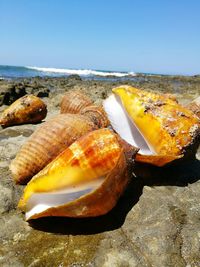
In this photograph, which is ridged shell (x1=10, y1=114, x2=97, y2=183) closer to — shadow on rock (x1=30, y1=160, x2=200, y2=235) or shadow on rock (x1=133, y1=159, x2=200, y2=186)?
shadow on rock (x1=30, y1=160, x2=200, y2=235)

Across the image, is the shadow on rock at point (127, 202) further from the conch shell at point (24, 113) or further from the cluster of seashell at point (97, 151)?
the conch shell at point (24, 113)

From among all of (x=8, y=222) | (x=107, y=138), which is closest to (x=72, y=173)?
(x=107, y=138)

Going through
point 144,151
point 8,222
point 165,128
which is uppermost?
point 165,128

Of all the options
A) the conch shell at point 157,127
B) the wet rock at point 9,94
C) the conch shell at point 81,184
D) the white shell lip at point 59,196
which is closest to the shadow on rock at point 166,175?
the conch shell at point 157,127

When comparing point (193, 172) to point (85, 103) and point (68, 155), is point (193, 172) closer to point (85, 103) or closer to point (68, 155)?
point (68, 155)

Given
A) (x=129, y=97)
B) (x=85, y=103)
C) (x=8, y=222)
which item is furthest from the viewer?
(x=85, y=103)

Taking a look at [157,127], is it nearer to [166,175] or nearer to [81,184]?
[166,175]

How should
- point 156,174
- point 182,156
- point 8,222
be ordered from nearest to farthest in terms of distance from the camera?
point 8,222 → point 182,156 → point 156,174

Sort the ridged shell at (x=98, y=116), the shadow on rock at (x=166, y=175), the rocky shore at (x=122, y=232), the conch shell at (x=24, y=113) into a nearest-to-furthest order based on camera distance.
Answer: the rocky shore at (x=122, y=232)
the shadow on rock at (x=166, y=175)
the ridged shell at (x=98, y=116)
the conch shell at (x=24, y=113)
